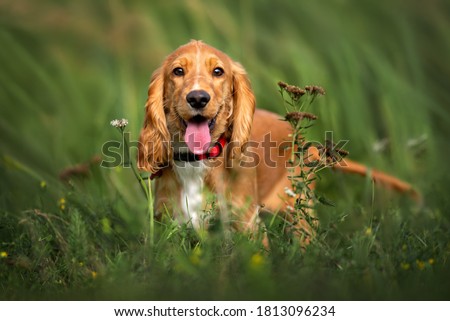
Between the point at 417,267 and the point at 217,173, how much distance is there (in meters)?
1.12

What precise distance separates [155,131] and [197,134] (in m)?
0.31

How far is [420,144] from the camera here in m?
4.88

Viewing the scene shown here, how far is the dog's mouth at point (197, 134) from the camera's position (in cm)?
342

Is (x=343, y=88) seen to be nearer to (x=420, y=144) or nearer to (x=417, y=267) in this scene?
(x=420, y=144)

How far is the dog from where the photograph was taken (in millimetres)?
3418

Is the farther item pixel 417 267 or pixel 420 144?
pixel 420 144

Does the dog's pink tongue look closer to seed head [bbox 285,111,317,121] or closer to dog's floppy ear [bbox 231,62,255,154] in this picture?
dog's floppy ear [bbox 231,62,255,154]

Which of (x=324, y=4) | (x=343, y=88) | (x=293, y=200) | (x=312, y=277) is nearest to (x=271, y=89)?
(x=343, y=88)

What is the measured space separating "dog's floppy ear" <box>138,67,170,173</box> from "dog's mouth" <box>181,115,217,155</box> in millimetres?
194

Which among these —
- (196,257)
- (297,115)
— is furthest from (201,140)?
(196,257)

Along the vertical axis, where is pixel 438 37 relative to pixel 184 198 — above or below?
above

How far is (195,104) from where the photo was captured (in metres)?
3.31

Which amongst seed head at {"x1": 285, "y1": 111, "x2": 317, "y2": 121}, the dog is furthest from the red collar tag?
seed head at {"x1": 285, "y1": 111, "x2": 317, "y2": 121}

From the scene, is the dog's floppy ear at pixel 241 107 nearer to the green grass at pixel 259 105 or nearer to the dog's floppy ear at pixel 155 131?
the dog's floppy ear at pixel 155 131
